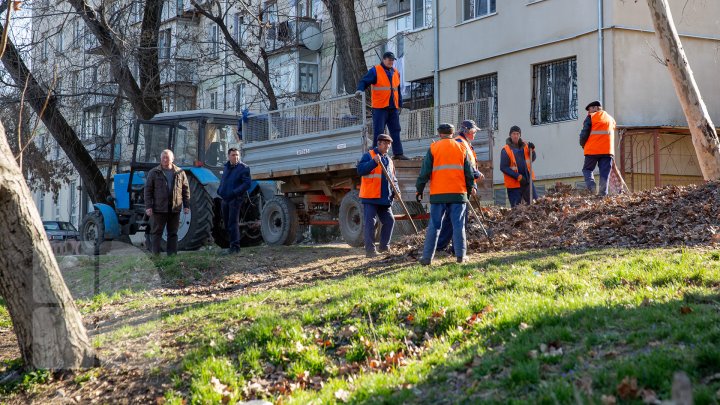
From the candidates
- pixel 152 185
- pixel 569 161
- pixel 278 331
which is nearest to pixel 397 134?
pixel 152 185

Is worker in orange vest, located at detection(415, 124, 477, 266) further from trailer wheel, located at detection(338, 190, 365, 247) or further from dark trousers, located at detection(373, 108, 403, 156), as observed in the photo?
trailer wheel, located at detection(338, 190, 365, 247)

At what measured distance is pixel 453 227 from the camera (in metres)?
11.3

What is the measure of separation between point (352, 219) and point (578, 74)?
10124 mm

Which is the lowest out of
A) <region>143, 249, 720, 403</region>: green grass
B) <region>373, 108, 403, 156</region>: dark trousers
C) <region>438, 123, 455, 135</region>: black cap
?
<region>143, 249, 720, 403</region>: green grass

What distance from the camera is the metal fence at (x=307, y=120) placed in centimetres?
1490

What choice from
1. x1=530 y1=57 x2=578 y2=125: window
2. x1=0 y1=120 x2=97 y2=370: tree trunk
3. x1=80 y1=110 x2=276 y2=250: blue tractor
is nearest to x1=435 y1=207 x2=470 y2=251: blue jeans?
x1=0 y1=120 x2=97 y2=370: tree trunk

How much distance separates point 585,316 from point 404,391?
1.62 m

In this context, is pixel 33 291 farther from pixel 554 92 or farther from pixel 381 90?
pixel 554 92

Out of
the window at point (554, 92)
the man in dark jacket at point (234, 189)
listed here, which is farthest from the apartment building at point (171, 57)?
the window at point (554, 92)

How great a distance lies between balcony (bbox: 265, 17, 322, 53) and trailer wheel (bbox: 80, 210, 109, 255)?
6.42 m

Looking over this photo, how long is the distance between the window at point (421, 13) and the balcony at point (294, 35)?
10.3 ft

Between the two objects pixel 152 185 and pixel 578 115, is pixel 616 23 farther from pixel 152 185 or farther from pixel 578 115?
pixel 152 185

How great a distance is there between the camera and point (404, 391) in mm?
6332

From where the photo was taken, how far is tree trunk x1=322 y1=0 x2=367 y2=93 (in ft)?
64.7
